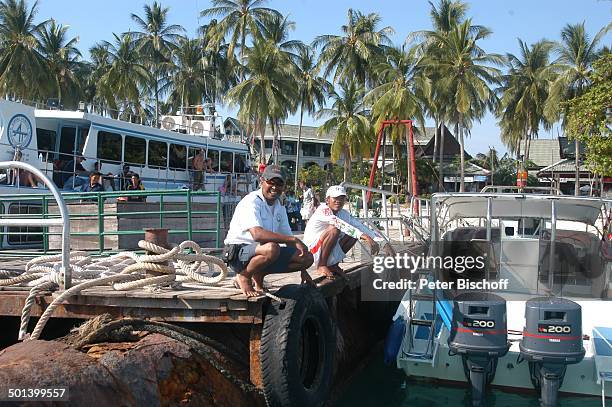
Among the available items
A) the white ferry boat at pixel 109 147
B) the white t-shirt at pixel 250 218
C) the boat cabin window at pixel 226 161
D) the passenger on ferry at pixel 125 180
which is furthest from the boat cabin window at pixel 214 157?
the white t-shirt at pixel 250 218

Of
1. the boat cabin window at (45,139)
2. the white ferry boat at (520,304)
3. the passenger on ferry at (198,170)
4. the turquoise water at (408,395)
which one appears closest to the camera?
the white ferry boat at (520,304)

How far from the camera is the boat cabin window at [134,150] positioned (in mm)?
18906

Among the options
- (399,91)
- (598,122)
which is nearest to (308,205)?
(598,122)

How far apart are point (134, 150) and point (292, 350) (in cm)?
1498

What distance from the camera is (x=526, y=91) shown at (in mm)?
46781

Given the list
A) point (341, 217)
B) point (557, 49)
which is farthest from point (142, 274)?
point (557, 49)

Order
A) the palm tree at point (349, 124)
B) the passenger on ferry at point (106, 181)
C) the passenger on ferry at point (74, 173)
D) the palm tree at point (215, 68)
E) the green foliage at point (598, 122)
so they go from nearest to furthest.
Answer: the passenger on ferry at point (74, 173), the passenger on ferry at point (106, 181), the green foliage at point (598, 122), the palm tree at point (349, 124), the palm tree at point (215, 68)

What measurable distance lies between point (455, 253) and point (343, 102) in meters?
36.5

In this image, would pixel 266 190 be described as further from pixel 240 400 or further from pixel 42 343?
pixel 42 343

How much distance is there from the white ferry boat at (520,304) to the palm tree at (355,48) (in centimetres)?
3676

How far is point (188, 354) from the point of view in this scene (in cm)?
535

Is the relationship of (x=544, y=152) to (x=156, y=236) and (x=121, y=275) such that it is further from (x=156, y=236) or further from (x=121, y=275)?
(x=121, y=275)

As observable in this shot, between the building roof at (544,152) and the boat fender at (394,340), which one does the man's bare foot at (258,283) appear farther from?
the building roof at (544,152)

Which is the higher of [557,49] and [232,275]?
[557,49]
